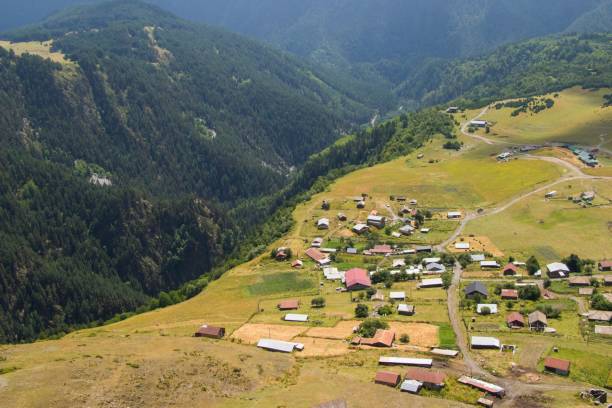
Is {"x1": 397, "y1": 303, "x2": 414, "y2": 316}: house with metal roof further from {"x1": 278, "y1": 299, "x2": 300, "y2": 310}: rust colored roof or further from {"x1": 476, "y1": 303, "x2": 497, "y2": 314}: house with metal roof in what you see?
{"x1": 278, "y1": 299, "x2": 300, "y2": 310}: rust colored roof

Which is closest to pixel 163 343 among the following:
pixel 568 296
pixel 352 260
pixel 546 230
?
pixel 352 260

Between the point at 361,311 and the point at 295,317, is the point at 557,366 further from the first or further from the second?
the point at 295,317

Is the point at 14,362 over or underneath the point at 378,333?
over

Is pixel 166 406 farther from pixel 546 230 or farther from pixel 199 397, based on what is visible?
pixel 546 230

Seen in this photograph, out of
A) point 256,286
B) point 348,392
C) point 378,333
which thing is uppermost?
point 348,392

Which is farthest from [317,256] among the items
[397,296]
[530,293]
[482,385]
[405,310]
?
[482,385]

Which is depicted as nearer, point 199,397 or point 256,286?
point 199,397

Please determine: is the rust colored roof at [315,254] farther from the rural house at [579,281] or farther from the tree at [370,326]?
the rural house at [579,281]
